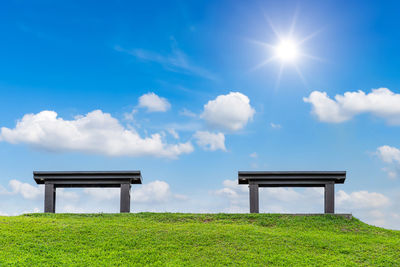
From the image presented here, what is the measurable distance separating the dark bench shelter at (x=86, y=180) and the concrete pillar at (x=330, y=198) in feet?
27.2

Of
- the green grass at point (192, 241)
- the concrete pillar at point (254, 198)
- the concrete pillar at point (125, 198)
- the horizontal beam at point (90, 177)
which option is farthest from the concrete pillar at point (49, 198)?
the concrete pillar at point (254, 198)

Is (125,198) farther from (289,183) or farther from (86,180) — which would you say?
(289,183)

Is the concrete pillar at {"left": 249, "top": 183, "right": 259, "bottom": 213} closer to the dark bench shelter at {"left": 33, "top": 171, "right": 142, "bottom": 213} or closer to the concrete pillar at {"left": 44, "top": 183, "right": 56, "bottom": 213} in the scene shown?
the dark bench shelter at {"left": 33, "top": 171, "right": 142, "bottom": 213}

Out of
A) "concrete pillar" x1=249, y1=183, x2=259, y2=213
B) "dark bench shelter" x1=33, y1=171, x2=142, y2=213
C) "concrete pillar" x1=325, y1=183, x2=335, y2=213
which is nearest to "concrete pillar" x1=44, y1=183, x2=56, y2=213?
"dark bench shelter" x1=33, y1=171, x2=142, y2=213

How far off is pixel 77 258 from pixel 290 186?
10.2 meters

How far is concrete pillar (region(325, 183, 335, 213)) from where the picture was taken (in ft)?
62.5

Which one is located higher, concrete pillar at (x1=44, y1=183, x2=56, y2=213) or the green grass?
concrete pillar at (x1=44, y1=183, x2=56, y2=213)

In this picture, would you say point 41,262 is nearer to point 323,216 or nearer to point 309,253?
point 309,253

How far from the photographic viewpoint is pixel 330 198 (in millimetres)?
19188

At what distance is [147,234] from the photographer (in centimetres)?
1453

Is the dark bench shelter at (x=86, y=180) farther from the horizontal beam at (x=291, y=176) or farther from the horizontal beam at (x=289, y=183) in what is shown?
the horizontal beam at (x=289, y=183)

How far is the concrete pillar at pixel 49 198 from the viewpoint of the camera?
19609mm

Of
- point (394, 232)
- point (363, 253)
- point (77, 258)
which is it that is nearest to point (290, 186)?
point (394, 232)

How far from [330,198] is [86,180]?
35.5 ft
